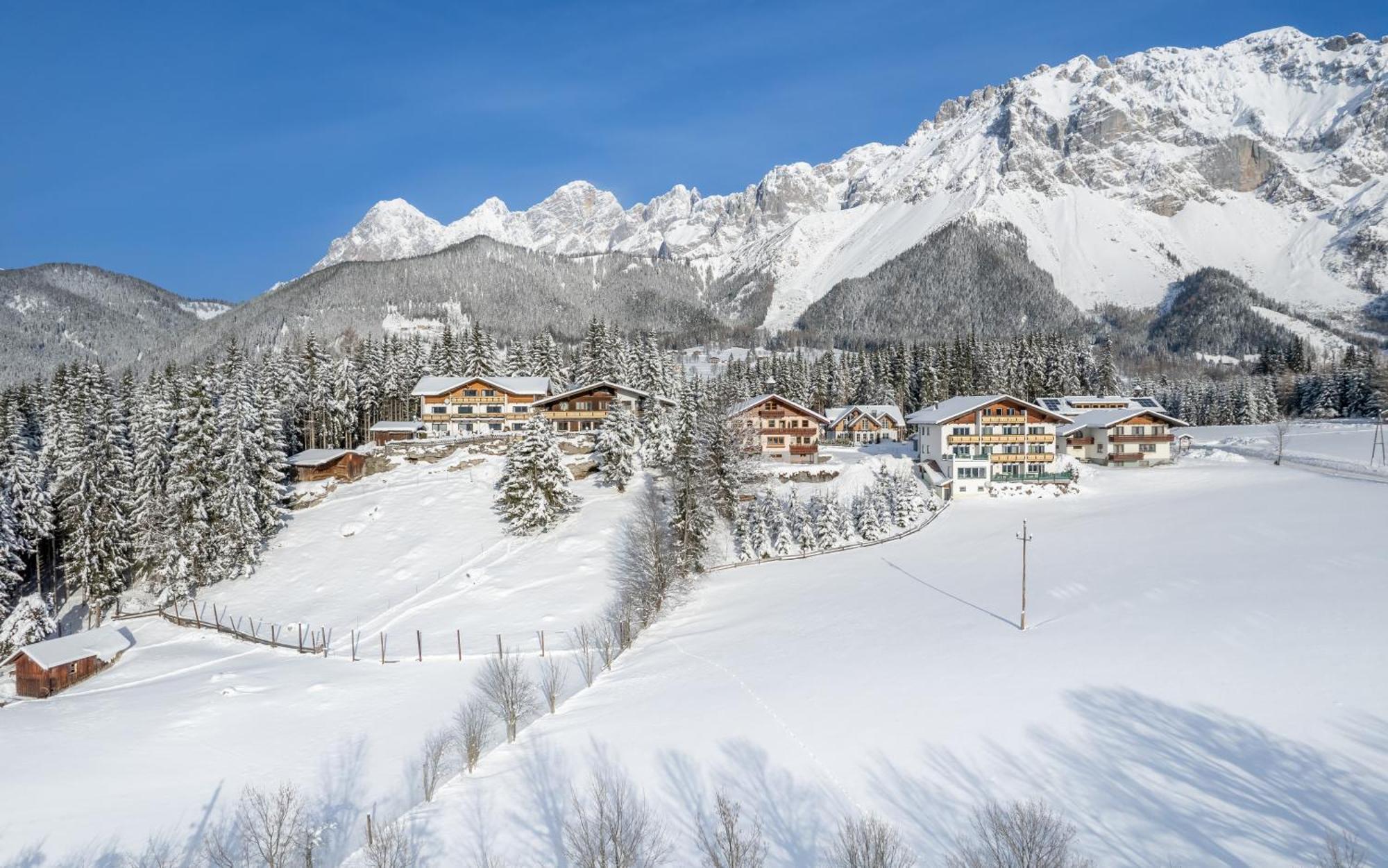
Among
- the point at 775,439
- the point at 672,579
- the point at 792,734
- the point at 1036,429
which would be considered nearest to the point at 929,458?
the point at 1036,429

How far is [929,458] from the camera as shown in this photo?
72250 millimetres

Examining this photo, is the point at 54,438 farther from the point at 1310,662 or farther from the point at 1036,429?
the point at 1036,429

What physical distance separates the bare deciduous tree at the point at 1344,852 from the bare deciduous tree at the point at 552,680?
2349 centimetres

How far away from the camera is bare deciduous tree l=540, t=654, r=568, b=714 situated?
95.6ft

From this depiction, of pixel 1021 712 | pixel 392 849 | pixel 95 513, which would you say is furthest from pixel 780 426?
pixel 392 849

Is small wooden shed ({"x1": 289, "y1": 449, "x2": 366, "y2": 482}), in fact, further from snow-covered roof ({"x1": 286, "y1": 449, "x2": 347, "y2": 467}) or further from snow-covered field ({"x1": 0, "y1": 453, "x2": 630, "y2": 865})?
snow-covered field ({"x1": 0, "y1": 453, "x2": 630, "y2": 865})

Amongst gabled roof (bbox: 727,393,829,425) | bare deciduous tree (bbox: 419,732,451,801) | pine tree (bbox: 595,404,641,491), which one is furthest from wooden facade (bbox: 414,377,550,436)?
bare deciduous tree (bbox: 419,732,451,801)

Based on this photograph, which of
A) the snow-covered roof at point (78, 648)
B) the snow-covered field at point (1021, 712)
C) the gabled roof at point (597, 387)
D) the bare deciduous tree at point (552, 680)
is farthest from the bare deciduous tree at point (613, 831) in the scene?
the gabled roof at point (597, 387)

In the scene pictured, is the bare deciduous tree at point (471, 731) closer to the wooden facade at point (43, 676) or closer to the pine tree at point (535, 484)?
the pine tree at point (535, 484)

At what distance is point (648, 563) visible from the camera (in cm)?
4881

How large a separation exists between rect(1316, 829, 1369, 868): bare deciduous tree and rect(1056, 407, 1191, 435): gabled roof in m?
62.4

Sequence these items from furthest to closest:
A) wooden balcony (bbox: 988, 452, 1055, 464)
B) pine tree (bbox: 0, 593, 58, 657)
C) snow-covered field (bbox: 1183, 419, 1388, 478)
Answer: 1. wooden balcony (bbox: 988, 452, 1055, 464)
2. snow-covered field (bbox: 1183, 419, 1388, 478)
3. pine tree (bbox: 0, 593, 58, 657)

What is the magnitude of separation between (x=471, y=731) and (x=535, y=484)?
3316cm

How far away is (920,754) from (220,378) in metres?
79.4
